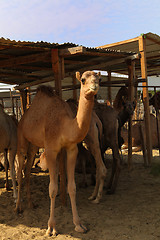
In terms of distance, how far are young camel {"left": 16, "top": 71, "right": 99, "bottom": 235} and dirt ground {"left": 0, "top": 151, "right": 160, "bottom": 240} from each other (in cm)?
24

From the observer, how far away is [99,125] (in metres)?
5.75

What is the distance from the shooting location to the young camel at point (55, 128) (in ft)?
12.5

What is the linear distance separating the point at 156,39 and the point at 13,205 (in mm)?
6299

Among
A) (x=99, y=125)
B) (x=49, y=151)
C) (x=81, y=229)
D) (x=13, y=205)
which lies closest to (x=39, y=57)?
(x=99, y=125)

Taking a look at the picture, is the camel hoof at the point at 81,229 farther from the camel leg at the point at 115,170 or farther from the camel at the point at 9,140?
the camel at the point at 9,140

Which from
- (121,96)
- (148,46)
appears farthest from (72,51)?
(148,46)

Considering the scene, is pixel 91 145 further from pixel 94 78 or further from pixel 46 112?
pixel 94 78

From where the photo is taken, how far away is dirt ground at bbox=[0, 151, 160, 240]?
397 cm

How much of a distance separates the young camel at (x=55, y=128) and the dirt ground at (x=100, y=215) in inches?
9.5

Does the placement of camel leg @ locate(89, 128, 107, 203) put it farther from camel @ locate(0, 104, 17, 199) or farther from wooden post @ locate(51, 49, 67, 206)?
camel @ locate(0, 104, 17, 199)

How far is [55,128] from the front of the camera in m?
4.30

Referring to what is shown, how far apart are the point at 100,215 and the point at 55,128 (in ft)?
5.78

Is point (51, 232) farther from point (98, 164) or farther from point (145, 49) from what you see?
point (145, 49)

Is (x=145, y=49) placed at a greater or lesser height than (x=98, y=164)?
greater
